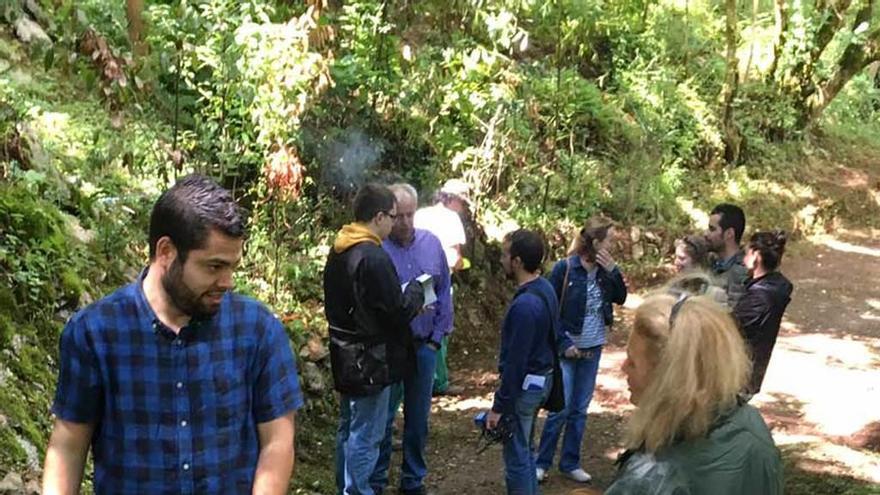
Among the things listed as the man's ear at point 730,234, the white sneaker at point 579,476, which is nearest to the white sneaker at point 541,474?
the white sneaker at point 579,476

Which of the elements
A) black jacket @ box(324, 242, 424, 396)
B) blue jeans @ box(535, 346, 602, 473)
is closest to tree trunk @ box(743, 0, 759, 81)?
blue jeans @ box(535, 346, 602, 473)

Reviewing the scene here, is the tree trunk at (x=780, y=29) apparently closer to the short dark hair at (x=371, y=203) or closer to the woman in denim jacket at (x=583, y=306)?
the woman in denim jacket at (x=583, y=306)

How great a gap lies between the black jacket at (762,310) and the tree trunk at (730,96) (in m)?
10.5

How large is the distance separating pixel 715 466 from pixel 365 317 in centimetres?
292

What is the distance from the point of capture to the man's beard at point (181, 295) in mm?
2322

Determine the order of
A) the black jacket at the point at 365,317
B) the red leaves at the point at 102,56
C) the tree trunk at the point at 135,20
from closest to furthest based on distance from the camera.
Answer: the red leaves at the point at 102,56, the black jacket at the point at 365,317, the tree trunk at the point at 135,20

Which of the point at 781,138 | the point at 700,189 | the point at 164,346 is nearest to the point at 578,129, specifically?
the point at 700,189

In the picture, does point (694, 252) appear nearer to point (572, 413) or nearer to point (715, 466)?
point (572, 413)

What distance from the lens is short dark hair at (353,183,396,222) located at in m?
4.77

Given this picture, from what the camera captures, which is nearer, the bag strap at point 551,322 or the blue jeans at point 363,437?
the bag strap at point 551,322

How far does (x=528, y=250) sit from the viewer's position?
4.83 m

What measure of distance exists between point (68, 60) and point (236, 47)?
301cm

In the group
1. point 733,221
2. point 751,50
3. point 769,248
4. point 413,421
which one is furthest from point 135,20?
point 751,50

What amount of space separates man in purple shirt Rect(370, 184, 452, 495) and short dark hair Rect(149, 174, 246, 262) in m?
3.07
